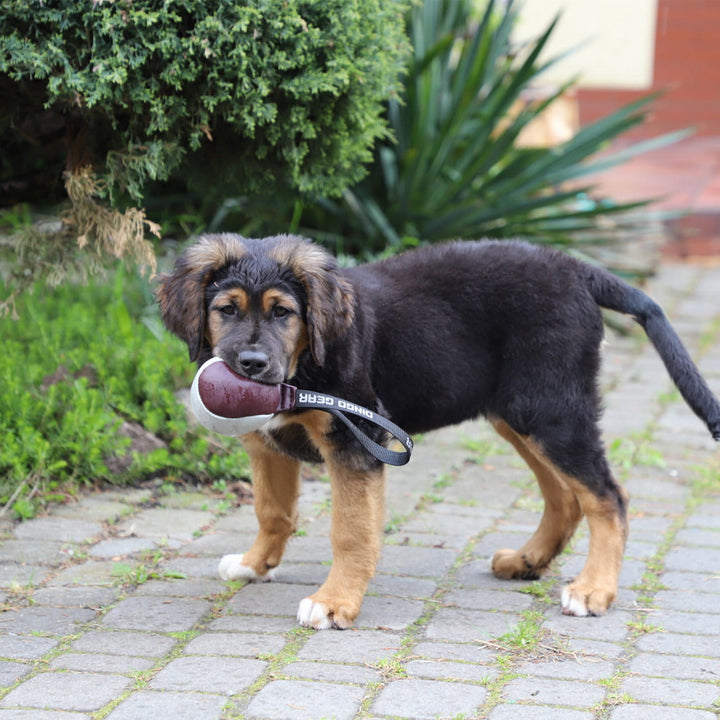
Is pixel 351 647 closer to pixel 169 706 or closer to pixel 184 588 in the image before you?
pixel 169 706

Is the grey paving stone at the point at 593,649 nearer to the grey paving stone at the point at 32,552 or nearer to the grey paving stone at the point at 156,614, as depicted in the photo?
the grey paving stone at the point at 156,614

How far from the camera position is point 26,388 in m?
5.44

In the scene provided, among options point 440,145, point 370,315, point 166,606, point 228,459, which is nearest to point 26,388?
point 228,459

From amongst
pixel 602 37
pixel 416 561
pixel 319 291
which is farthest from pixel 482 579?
pixel 602 37

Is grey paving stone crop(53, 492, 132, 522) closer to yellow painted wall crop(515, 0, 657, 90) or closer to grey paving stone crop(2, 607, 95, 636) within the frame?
grey paving stone crop(2, 607, 95, 636)

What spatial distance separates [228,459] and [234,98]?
1942mm

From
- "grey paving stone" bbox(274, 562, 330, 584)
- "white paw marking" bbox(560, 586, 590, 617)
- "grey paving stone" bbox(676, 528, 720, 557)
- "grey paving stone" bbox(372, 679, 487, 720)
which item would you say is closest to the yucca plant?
"grey paving stone" bbox(676, 528, 720, 557)

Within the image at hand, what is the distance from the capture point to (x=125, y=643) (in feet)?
11.7

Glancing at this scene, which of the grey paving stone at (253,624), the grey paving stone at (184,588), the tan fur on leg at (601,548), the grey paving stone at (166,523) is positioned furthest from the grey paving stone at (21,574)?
the tan fur on leg at (601,548)

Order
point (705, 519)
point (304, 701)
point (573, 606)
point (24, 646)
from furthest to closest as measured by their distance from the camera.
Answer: point (705, 519) → point (573, 606) → point (24, 646) → point (304, 701)

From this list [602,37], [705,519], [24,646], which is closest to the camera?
[24,646]

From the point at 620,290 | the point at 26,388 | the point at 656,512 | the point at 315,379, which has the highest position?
the point at 620,290

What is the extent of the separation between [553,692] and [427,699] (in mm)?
400

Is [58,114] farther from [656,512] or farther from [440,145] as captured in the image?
[440,145]
